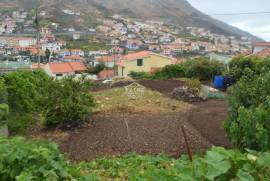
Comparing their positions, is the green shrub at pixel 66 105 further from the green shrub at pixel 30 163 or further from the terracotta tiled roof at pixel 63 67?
the terracotta tiled roof at pixel 63 67

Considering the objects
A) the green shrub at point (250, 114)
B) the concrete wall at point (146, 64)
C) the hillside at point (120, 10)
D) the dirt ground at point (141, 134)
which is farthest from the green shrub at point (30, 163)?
the hillside at point (120, 10)

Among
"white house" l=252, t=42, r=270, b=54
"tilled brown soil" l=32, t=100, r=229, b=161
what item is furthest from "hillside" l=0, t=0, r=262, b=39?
"tilled brown soil" l=32, t=100, r=229, b=161

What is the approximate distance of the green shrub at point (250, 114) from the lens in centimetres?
556

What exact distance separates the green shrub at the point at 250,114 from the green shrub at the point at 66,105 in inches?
155

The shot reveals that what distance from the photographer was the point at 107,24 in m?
95.4

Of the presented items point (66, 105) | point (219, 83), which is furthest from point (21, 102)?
point (219, 83)

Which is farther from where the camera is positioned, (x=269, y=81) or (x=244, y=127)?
(x=269, y=81)

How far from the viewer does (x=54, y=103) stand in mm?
10320

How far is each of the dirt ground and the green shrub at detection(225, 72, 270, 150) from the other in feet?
3.40

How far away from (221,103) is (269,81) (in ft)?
22.6

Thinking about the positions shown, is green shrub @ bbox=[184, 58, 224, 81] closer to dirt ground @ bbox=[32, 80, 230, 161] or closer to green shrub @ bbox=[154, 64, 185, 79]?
green shrub @ bbox=[154, 64, 185, 79]

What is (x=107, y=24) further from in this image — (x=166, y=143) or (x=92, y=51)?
(x=166, y=143)

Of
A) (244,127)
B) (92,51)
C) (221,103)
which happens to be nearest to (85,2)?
(92,51)

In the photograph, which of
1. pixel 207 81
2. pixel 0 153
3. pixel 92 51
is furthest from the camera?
pixel 92 51
